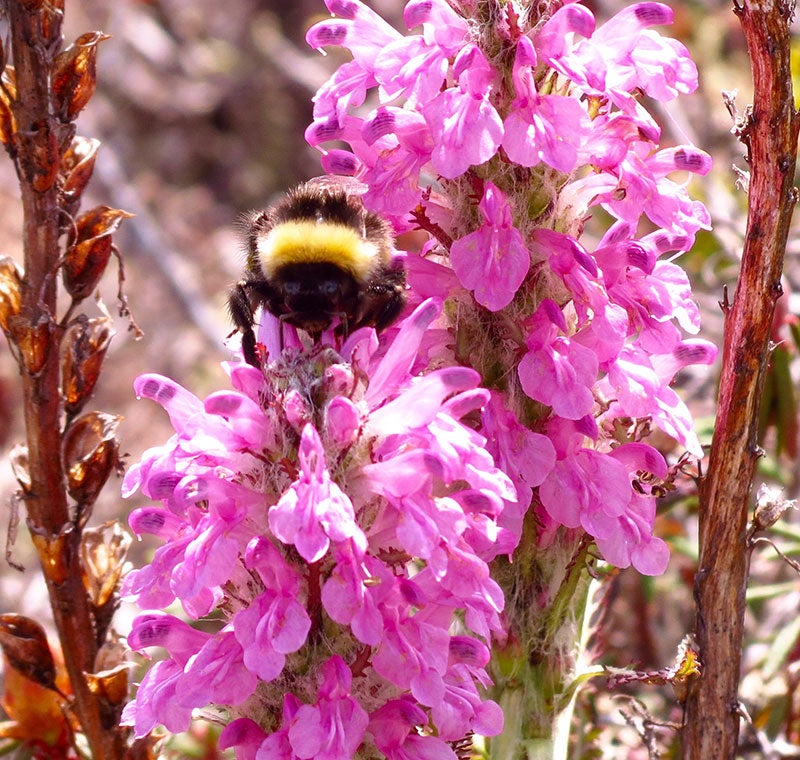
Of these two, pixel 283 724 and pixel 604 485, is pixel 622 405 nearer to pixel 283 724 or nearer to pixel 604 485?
pixel 604 485

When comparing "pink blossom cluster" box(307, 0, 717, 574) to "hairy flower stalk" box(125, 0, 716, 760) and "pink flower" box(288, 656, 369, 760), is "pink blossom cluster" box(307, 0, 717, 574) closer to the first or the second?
"hairy flower stalk" box(125, 0, 716, 760)

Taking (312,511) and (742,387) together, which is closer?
(312,511)

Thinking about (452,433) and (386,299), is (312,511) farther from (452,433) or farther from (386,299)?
(386,299)

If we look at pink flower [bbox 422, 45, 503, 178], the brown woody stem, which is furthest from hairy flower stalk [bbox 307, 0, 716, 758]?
the brown woody stem

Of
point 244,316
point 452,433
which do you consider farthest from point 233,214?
point 452,433

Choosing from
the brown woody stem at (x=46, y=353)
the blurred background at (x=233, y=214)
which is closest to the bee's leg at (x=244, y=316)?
the brown woody stem at (x=46, y=353)

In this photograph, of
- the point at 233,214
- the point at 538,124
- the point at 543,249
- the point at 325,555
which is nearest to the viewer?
the point at 325,555

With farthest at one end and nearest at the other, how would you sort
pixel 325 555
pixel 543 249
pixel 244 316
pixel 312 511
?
pixel 244 316 < pixel 543 249 < pixel 325 555 < pixel 312 511

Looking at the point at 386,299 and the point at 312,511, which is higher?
the point at 386,299
